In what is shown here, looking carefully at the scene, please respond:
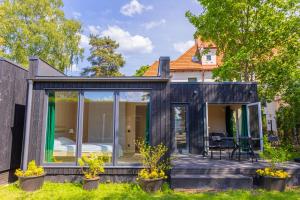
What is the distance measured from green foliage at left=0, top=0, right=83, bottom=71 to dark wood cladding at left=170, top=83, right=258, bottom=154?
11.4 m

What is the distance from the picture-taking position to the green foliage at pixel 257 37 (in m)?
10.9

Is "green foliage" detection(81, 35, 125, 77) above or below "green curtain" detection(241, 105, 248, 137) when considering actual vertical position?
above

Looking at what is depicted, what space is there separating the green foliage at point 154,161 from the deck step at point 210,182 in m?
0.38

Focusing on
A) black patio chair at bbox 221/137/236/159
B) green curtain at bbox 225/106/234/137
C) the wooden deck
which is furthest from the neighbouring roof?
the wooden deck

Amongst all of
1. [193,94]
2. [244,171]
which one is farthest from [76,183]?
[193,94]

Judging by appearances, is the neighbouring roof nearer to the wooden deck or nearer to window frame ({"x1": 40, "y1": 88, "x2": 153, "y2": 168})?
window frame ({"x1": 40, "y1": 88, "x2": 153, "y2": 168})

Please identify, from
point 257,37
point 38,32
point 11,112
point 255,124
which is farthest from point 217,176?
point 38,32

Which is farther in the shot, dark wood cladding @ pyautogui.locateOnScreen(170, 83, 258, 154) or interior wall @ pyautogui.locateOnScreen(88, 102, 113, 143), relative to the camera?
dark wood cladding @ pyautogui.locateOnScreen(170, 83, 258, 154)

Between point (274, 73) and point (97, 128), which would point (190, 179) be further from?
point (274, 73)

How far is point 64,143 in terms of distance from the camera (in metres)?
6.13

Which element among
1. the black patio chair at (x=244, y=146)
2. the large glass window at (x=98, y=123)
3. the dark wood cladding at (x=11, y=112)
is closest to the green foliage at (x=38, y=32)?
the dark wood cladding at (x=11, y=112)

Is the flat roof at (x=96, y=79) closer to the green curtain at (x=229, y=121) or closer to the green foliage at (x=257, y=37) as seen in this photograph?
the green curtain at (x=229, y=121)

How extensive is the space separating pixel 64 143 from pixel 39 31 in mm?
13659

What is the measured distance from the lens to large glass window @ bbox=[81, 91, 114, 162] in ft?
20.0
